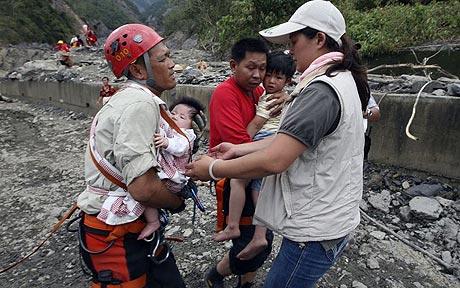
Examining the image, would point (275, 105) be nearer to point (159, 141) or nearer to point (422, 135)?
point (159, 141)

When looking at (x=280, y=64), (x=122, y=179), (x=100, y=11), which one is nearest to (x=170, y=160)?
(x=122, y=179)

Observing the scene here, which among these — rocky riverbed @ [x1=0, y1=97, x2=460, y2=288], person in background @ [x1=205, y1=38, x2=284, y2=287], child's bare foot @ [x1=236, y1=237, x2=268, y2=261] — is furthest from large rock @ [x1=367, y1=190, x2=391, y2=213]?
child's bare foot @ [x1=236, y1=237, x2=268, y2=261]

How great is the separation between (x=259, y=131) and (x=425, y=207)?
8.63 ft

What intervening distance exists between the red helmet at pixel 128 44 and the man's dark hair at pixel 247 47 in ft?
2.34

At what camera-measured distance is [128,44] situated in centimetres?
190

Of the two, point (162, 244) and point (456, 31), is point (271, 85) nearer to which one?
point (162, 244)

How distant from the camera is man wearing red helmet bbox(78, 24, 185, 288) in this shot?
1765 mm

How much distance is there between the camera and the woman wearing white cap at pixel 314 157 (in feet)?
5.20

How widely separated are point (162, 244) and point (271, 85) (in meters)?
1.27

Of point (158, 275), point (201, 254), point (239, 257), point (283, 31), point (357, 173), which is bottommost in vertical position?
point (201, 254)

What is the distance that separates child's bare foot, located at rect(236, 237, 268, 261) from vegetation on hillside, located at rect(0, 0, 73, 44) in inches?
1604

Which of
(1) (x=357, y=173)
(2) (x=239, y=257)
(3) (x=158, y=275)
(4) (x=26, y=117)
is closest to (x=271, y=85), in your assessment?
(1) (x=357, y=173)

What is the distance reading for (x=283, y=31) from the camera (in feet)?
5.81

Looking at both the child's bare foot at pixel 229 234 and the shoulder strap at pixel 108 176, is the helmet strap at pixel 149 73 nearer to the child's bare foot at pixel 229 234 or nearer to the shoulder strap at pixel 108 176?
the shoulder strap at pixel 108 176
